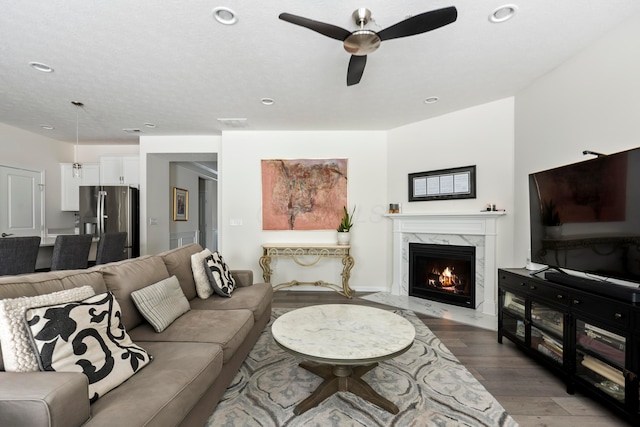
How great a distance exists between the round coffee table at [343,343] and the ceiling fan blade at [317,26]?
74.1 inches

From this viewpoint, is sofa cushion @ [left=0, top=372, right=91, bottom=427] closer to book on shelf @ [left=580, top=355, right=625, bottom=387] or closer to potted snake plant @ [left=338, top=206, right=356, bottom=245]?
book on shelf @ [left=580, top=355, right=625, bottom=387]

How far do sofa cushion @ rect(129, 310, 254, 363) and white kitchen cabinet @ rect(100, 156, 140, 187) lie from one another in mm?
3887

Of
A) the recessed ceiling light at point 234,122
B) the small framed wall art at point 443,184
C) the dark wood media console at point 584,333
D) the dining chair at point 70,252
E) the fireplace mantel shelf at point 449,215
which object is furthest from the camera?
the recessed ceiling light at point 234,122

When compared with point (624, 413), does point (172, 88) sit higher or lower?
higher

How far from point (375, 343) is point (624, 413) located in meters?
Answer: 1.38

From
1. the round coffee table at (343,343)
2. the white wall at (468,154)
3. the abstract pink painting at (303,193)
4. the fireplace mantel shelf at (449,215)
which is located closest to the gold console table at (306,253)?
the abstract pink painting at (303,193)

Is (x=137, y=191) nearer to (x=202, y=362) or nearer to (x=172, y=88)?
(x=172, y=88)

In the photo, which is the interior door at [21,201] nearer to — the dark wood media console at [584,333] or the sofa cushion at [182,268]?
the sofa cushion at [182,268]

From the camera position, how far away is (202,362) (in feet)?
4.72

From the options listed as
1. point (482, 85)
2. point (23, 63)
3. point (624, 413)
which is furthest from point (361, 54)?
point (23, 63)

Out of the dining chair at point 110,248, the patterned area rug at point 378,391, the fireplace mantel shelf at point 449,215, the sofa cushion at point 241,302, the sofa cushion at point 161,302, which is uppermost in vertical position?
the fireplace mantel shelf at point 449,215

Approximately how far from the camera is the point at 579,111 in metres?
2.34

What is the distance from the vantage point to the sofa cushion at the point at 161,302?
1798mm

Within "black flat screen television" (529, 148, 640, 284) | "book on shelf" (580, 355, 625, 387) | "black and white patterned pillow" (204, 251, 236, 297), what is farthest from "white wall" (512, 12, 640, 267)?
"black and white patterned pillow" (204, 251, 236, 297)
